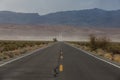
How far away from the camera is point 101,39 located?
41.4 metres

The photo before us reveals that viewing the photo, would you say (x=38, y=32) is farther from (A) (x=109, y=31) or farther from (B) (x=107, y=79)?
(B) (x=107, y=79)

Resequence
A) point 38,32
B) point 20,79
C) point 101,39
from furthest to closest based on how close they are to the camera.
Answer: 1. point 38,32
2. point 101,39
3. point 20,79

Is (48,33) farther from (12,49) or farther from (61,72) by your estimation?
(61,72)

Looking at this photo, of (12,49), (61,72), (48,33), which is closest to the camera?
(61,72)

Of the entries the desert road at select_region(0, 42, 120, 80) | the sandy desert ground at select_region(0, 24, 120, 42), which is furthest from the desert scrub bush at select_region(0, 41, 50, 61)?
the sandy desert ground at select_region(0, 24, 120, 42)

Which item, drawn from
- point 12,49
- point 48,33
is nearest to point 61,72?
point 12,49

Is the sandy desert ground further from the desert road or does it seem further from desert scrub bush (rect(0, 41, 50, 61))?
the desert road

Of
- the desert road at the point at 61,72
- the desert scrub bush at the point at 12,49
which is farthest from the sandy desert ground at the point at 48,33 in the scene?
the desert road at the point at 61,72

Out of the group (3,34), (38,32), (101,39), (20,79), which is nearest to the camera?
(20,79)

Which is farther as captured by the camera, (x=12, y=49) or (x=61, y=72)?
(x=12, y=49)

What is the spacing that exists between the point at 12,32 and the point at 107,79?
146m

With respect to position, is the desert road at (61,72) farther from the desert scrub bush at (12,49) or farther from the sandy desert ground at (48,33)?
the sandy desert ground at (48,33)

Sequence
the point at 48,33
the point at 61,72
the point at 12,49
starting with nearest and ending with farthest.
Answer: the point at 61,72
the point at 12,49
the point at 48,33

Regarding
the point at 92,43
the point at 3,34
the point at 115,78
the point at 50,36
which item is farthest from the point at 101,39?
the point at 50,36
